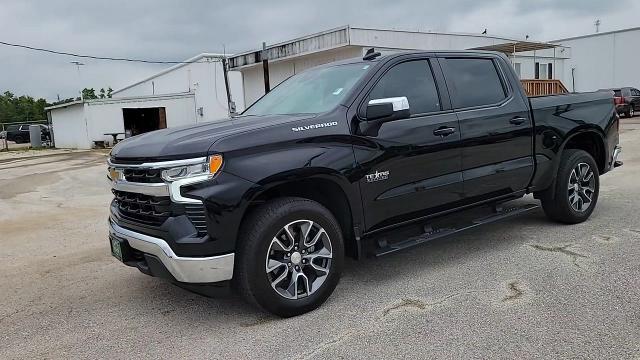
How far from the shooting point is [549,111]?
221 inches

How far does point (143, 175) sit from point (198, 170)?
0.47 meters

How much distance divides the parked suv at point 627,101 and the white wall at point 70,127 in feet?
89.9

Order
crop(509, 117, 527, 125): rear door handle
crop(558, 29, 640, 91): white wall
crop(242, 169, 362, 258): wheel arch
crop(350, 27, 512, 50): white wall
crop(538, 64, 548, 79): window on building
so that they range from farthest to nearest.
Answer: crop(558, 29, 640, 91): white wall < crop(538, 64, 548, 79): window on building < crop(350, 27, 512, 50): white wall < crop(509, 117, 527, 125): rear door handle < crop(242, 169, 362, 258): wheel arch

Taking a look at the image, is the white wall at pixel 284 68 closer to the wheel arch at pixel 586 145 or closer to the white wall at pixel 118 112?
the white wall at pixel 118 112

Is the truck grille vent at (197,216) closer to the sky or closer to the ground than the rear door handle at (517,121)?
closer to the ground

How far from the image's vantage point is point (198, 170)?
3553 mm

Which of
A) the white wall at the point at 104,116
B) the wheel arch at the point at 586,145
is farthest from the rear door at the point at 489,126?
the white wall at the point at 104,116

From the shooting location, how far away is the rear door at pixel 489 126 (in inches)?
194

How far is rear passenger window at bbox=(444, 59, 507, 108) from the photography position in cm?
500

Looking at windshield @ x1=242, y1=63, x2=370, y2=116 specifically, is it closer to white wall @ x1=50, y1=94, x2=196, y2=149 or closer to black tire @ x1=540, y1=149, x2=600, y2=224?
black tire @ x1=540, y1=149, x2=600, y2=224

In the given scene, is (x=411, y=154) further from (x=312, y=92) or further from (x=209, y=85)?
(x=209, y=85)

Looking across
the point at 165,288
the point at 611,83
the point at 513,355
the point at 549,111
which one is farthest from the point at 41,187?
the point at 611,83

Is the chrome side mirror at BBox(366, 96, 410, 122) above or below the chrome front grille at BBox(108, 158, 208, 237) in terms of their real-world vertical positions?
above

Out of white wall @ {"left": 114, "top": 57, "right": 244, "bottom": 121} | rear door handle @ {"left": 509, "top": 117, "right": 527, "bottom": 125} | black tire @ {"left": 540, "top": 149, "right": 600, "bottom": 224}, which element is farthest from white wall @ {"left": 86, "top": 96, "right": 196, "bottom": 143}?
rear door handle @ {"left": 509, "top": 117, "right": 527, "bottom": 125}
